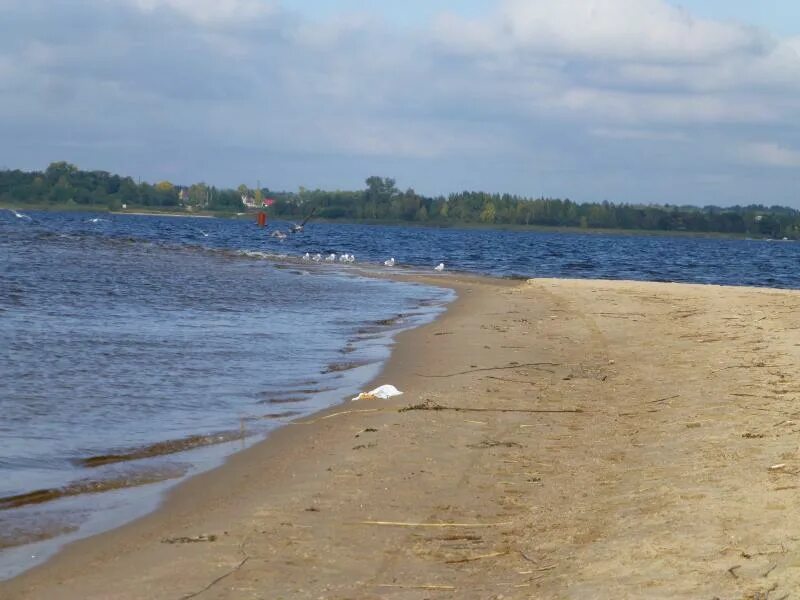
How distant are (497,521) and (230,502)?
1.91 m

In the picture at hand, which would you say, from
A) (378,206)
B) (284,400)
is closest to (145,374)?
(284,400)

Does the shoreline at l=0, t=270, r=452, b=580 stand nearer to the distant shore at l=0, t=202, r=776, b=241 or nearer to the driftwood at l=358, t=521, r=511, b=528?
the driftwood at l=358, t=521, r=511, b=528

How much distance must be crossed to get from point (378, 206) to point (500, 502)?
160m

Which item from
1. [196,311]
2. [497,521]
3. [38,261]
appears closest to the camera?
[497,521]

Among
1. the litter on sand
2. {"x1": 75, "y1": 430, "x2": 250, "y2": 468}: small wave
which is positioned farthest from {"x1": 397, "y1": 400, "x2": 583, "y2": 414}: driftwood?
{"x1": 75, "y1": 430, "x2": 250, "y2": 468}: small wave

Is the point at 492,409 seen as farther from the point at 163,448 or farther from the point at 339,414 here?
the point at 163,448

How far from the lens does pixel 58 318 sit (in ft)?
59.2

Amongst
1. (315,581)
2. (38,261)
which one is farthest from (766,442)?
(38,261)

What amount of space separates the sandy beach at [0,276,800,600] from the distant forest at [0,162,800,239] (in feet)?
458

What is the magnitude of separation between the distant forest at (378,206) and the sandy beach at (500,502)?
13954cm

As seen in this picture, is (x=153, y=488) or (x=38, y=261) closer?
(x=153, y=488)

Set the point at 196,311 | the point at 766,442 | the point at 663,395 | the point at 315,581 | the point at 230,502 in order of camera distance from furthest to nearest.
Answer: the point at 196,311
the point at 663,395
the point at 766,442
the point at 230,502
the point at 315,581

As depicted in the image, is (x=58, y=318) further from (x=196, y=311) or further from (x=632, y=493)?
(x=632, y=493)

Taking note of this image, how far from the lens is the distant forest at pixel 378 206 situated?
149m
